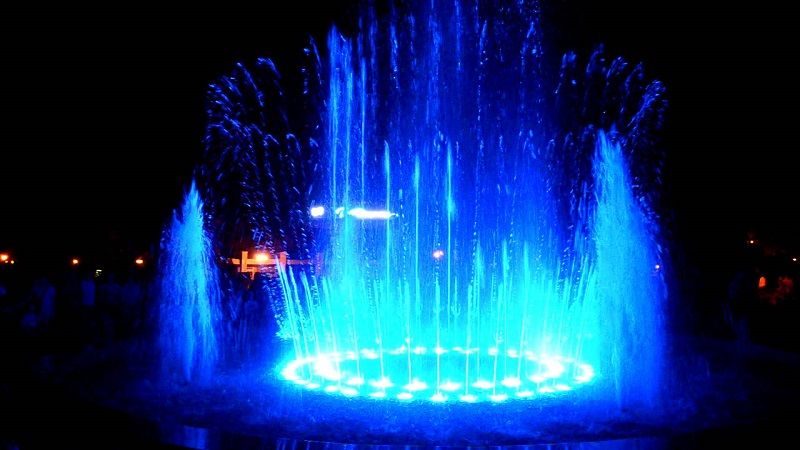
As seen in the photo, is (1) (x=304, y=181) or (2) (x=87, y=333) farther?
(1) (x=304, y=181)

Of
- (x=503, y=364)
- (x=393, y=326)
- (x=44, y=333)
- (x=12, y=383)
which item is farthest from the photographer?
(x=393, y=326)

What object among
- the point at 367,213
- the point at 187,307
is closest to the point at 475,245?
the point at 367,213

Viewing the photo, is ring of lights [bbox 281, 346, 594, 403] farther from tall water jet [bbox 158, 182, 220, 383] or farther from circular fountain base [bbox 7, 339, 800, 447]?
tall water jet [bbox 158, 182, 220, 383]

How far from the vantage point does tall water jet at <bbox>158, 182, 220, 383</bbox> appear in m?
9.25

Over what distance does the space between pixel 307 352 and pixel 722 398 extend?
6563 mm

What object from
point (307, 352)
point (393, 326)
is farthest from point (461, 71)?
point (307, 352)

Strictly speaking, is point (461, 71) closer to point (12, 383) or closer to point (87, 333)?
point (87, 333)

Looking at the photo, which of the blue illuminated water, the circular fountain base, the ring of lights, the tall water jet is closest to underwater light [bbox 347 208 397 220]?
the blue illuminated water

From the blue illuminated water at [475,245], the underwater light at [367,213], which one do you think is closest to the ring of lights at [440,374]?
the blue illuminated water at [475,245]

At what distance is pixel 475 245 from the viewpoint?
84.0 feet

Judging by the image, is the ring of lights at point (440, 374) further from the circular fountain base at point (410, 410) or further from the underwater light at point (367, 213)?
the underwater light at point (367, 213)

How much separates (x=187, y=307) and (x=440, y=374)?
4236 millimetres

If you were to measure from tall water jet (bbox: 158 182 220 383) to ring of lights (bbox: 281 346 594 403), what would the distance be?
1.33 m

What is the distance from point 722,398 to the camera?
7.80m
